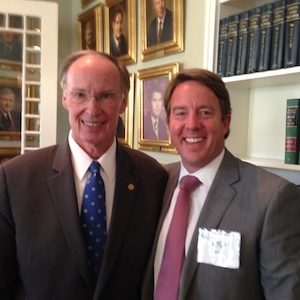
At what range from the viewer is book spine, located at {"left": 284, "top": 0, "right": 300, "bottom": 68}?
58.6 inches

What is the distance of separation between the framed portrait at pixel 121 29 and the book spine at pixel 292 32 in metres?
1.35

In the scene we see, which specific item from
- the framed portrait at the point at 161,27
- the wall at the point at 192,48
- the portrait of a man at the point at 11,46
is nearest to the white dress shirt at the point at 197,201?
the wall at the point at 192,48

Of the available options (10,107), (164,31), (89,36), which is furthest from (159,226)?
(89,36)

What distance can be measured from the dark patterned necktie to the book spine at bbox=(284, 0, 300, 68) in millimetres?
919

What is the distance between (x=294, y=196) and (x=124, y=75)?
0.74 meters

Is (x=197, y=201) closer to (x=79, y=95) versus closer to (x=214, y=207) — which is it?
(x=214, y=207)

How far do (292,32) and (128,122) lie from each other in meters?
1.48

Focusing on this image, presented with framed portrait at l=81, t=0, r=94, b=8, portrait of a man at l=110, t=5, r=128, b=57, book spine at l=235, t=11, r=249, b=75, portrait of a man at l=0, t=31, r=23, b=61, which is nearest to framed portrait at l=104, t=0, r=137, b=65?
portrait of a man at l=110, t=5, r=128, b=57

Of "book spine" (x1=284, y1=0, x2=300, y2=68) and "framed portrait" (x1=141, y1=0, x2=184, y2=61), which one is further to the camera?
"framed portrait" (x1=141, y1=0, x2=184, y2=61)

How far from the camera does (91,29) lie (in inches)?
128

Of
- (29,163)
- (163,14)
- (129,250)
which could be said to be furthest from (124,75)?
(163,14)

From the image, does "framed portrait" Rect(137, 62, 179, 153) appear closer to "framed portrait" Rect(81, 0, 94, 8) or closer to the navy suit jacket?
the navy suit jacket

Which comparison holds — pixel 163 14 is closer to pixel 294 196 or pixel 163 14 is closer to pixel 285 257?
pixel 294 196

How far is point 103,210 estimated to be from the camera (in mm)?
1299
